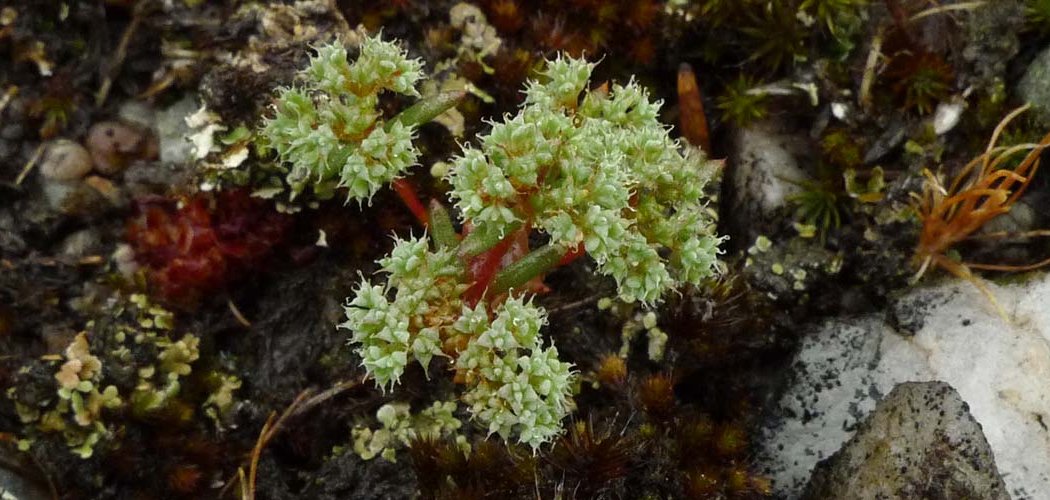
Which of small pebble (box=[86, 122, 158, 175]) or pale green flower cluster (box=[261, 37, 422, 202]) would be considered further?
small pebble (box=[86, 122, 158, 175])

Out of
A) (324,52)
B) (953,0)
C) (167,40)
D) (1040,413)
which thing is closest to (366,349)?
(324,52)

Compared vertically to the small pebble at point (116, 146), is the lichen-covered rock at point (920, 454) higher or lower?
lower

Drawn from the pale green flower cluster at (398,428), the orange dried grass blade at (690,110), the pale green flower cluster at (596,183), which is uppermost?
the pale green flower cluster at (596,183)

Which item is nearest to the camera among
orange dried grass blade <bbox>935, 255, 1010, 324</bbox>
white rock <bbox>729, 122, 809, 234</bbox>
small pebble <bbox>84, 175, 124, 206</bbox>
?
orange dried grass blade <bbox>935, 255, 1010, 324</bbox>

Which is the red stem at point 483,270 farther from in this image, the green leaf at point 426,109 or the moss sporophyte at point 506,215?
the green leaf at point 426,109

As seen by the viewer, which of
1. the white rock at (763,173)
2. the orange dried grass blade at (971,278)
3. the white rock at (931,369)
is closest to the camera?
the white rock at (931,369)

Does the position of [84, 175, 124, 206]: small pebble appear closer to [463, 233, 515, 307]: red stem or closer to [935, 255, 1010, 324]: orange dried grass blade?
[463, 233, 515, 307]: red stem

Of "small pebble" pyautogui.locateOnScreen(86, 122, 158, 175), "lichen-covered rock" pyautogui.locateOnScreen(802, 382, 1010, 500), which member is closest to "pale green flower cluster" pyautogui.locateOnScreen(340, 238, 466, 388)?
"lichen-covered rock" pyautogui.locateOnScreen(802, 382, 1010, 500)

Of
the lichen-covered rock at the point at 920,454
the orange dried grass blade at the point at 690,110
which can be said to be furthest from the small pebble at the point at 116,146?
the lichen-covered rock at the point at 920,454

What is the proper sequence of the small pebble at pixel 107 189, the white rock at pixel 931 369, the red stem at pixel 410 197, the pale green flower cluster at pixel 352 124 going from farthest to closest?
the small pebble at pixel 107 189 → the white rock at pixel 931 369 → the red stem at pixel 410 197 → the pale green flower cluster at pixel 352 124
